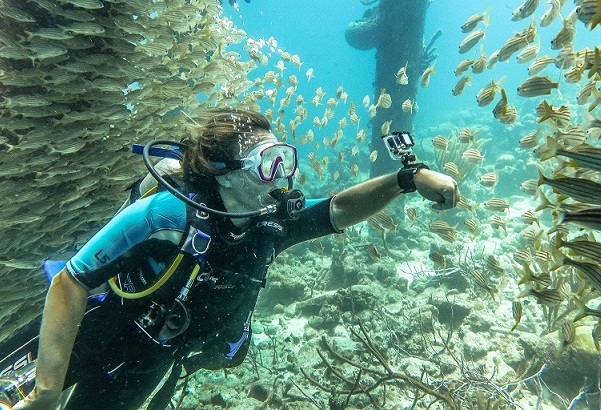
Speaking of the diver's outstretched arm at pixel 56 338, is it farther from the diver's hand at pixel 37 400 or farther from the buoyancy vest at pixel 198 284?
the buoyancy vest at pixel 198 284

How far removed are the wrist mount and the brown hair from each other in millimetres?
1119

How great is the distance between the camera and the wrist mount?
239 centimetres

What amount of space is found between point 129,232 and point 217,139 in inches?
35.2

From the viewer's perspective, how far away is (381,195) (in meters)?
2.74

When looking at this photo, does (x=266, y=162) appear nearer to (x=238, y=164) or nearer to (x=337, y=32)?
(x=238, y=164)

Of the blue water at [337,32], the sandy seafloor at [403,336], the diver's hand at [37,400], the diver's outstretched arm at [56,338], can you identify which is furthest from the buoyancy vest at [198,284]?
the blue water at [337,32]

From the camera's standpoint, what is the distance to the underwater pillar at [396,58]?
1397 cm

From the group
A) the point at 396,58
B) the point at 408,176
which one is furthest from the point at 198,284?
the point at 396,58

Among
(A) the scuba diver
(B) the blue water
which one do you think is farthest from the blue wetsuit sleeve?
(B) the blue water

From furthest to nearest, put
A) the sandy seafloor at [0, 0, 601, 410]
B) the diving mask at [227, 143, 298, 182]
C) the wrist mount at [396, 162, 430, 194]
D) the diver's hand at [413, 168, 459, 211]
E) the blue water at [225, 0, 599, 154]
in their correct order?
the blue water at [225, 0, 599, 154]
the sandy seafloor at [0, 0, 601, 410]
the diving mask at [227, 143, 298, 182]
the wrist mount at [396, 162, 430, 194]
the diver's hand at [413, 168, 459, 211]

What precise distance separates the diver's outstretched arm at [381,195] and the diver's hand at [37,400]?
7.36 ft

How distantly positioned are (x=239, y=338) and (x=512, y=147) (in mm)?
22509

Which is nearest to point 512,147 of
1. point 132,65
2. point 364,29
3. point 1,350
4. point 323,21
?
point 364,29

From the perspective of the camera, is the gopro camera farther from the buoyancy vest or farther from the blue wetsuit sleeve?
the blue wetsuit sleeve
